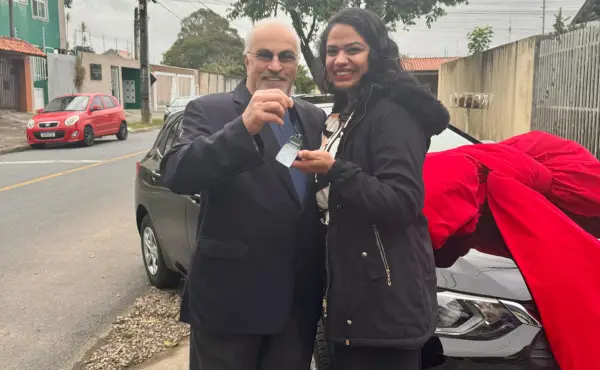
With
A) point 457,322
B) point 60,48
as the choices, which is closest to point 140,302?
point 457,322

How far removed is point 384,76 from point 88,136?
51.2 feet

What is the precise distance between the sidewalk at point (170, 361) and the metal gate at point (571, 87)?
6.69 meters

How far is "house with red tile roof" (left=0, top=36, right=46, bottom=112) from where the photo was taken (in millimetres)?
24222

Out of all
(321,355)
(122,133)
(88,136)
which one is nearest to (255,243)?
(321,355)

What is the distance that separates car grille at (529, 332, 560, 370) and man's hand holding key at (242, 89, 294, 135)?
4.30ft

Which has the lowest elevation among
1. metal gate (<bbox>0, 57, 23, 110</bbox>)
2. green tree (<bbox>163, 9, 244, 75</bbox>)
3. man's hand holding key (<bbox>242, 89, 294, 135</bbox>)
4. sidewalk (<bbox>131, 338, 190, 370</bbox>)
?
sidewalk (<bbox>131, 338, 190, 370</bbox>)

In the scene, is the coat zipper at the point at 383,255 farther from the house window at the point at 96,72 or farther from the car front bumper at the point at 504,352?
the house window at the point at 96,72

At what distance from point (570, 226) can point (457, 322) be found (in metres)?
0.55

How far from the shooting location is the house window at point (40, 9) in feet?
89.1

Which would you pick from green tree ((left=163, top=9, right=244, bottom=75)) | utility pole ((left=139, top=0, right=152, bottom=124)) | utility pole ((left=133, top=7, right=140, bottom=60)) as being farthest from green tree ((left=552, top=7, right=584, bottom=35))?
green tree ((left=163, top=9, right=244, bottom=75))

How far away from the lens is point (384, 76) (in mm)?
1766

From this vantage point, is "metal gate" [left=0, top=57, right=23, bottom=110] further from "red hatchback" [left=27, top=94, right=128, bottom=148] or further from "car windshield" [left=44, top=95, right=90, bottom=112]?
"car windshield" [left=44, top=95, right=90, bottom=112]

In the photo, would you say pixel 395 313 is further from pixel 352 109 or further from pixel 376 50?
pixel 376 50

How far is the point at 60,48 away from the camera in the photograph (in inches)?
1164
